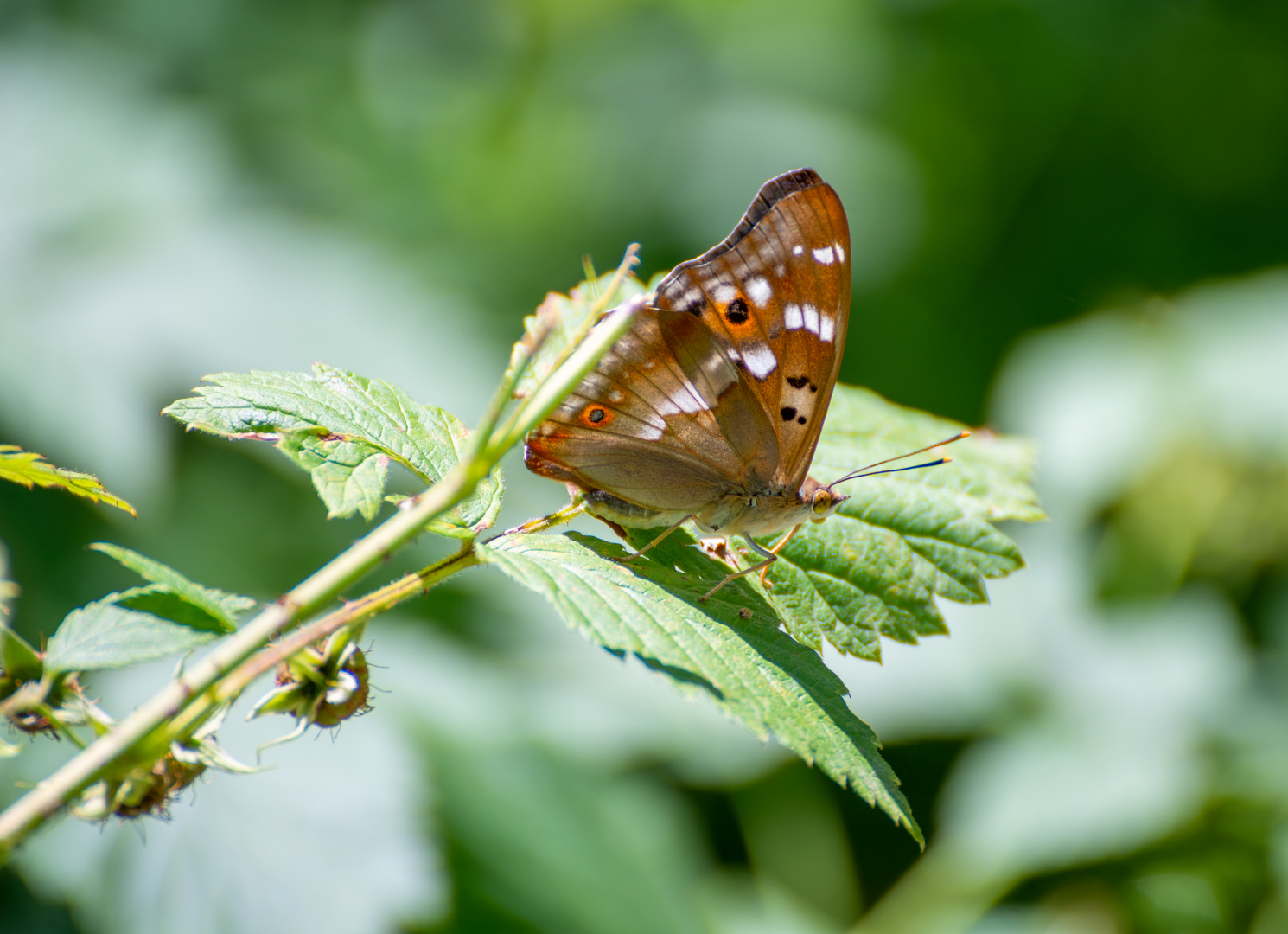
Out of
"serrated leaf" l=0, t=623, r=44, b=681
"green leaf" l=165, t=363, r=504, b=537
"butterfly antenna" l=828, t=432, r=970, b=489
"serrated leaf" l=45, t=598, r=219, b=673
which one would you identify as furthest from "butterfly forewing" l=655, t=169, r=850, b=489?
"serrated leaf" l=0, t=623, r=44, b=681

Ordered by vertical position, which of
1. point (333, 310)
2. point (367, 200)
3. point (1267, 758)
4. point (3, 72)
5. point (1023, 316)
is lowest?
point (1267, 758)

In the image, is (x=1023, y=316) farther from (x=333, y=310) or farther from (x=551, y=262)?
(x=333, y=310)

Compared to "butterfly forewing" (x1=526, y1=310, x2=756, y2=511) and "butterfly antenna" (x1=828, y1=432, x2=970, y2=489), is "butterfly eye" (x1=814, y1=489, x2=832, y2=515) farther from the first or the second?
"butterfly forewing" (x1=526, y1=310, x2=756, y2=511)

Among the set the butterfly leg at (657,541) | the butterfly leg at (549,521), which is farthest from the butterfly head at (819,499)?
the butterfly leg at (549,521)

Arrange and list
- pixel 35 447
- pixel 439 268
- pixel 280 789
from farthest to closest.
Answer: pixel 439 268
pixel 35 447
pixel 280 789

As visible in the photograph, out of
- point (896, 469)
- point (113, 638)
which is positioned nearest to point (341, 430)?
point (113, 638)

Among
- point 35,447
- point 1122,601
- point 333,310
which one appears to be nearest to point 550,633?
point 333,310
